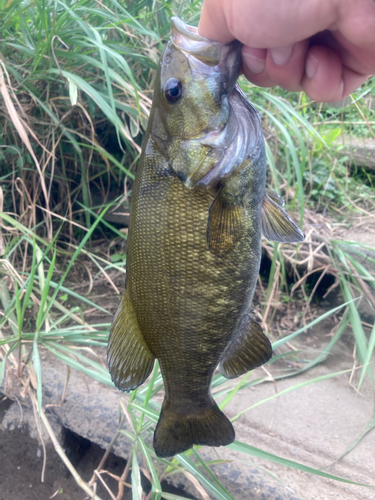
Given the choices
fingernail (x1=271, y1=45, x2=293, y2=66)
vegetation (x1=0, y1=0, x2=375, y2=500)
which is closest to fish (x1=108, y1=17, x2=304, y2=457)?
fingernail (x1=271, y1=45, x2=293, y2=66)

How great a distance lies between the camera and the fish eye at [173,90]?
78 centimetres

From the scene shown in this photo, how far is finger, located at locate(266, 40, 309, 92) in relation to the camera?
0.88 meters

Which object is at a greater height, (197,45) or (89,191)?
(197,45)

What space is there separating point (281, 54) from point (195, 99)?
0.27 m

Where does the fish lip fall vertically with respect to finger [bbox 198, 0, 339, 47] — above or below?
below

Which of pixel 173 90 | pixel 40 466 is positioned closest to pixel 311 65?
pixel 173 90

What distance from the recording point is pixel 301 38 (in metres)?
0.74

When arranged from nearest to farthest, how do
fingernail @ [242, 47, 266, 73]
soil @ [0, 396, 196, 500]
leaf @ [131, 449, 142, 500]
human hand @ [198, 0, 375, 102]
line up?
human hand @ [198, 0, 375, 102] < fingernail @ [242, 47, 266, 73] < leaf @ [131, 449, 142, 500] < soil @ [0, 396, 196, 500]

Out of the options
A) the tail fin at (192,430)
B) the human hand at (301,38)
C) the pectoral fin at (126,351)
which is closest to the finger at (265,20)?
the human hand at (301,38)

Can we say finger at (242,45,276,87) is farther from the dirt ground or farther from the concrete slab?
the dirt ground

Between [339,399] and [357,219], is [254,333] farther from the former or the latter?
[357,219]

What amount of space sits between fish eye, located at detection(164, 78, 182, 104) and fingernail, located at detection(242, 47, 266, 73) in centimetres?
21

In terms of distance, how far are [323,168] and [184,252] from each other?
8.78 ft

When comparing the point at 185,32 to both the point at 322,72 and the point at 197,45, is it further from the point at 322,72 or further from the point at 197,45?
the point at 322,72
